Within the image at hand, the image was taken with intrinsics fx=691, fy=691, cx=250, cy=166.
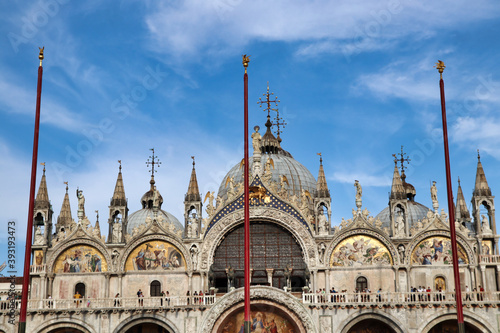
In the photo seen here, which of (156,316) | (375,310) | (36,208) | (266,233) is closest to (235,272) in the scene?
(266,233)

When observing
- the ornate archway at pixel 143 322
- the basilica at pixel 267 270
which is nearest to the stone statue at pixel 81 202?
the basilica at pixel 267 270

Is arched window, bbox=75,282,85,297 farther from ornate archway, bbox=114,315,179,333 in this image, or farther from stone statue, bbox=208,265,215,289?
stone statue, bbox=208,265,215,289

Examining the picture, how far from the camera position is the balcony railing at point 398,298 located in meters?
40.6

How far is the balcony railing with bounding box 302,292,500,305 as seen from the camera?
40.6 meters

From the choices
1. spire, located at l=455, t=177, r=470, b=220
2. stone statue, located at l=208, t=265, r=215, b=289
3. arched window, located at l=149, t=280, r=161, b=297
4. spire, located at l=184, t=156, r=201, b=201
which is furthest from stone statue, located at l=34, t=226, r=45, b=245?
spire, located at l=455, t=177, r=470, b=220

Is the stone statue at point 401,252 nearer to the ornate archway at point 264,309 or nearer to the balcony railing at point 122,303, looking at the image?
the ornate archway at point 264,309

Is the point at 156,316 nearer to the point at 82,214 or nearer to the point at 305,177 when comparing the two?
the point at 82,214

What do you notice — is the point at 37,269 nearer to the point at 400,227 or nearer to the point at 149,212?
the point at 149,212

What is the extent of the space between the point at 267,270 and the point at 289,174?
14818mm

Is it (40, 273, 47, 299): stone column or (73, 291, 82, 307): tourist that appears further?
(40, 273, 47, 299): stone column

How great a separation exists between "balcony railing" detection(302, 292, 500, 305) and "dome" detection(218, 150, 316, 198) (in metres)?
15.4

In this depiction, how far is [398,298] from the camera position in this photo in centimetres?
4147

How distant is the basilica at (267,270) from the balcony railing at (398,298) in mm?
95

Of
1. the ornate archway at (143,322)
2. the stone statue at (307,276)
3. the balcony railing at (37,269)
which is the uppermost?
the balcony railing at (37,269)
